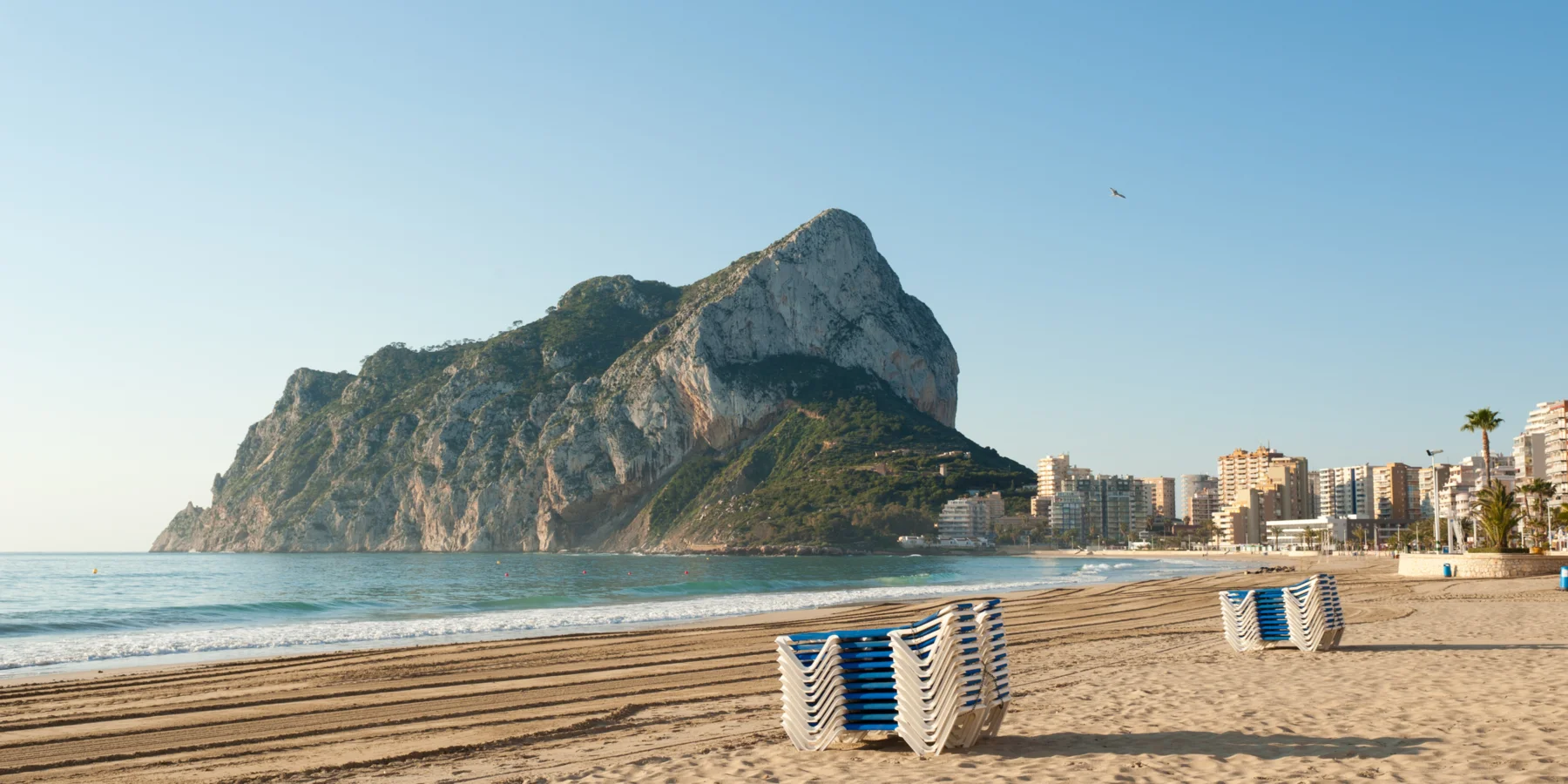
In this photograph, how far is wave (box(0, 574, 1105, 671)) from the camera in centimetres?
2091

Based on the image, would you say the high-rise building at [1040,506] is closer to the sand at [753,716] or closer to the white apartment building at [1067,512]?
the white apartment building at [1067,512]

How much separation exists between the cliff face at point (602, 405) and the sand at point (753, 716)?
428 feet

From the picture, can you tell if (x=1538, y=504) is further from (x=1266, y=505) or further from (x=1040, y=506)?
(x=1040, y=506)

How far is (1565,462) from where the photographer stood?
11281cm

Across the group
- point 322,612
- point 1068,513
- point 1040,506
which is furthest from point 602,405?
point 322,612

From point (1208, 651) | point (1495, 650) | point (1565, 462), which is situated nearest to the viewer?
point (1495, 650)

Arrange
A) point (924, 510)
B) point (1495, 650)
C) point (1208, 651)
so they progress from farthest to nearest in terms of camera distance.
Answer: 1. point (924, 510)
2. point (1208, 651)
3. point (1495, 650)

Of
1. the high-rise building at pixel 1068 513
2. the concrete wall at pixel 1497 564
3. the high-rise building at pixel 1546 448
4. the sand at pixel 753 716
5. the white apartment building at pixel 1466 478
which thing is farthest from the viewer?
the high-rise building at pixel 1068 513

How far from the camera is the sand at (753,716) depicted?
7.48 m

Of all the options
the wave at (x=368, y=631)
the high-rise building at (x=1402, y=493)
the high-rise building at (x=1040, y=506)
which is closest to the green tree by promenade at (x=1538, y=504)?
the wave at (x=368, y=631)

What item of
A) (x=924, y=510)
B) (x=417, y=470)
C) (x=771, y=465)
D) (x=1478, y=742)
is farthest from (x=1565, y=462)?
(x=417, y=470)

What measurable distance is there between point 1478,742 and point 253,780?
367 inches

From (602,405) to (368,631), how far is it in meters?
131

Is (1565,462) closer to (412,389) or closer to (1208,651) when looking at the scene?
(1208,651)
